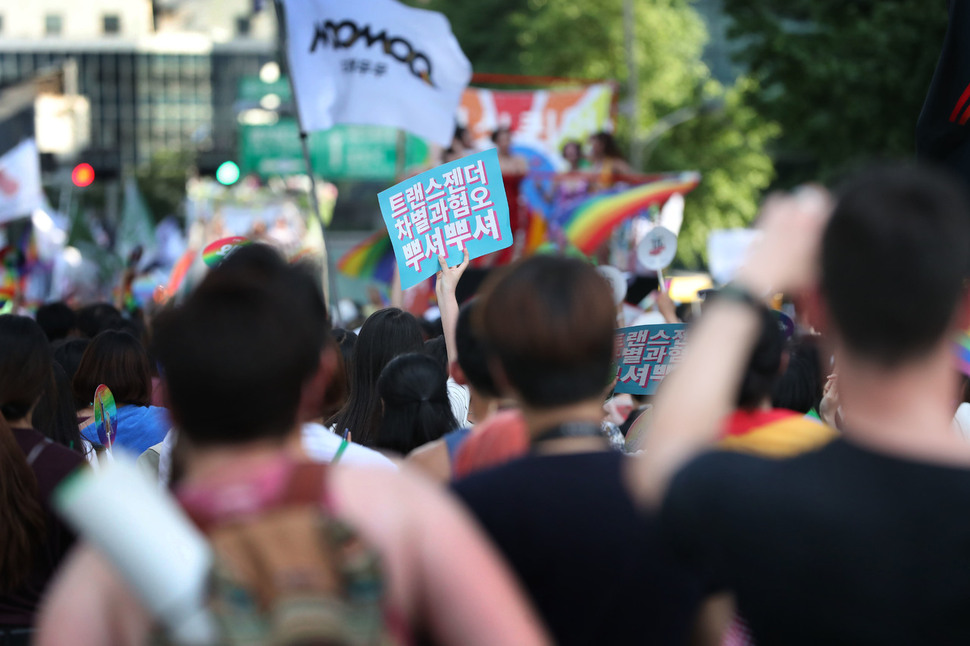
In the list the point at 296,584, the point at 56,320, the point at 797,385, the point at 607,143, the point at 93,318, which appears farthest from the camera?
the point at 607,143

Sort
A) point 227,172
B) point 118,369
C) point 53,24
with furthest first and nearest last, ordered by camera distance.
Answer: point 53,24
point 227,172
point 118,369

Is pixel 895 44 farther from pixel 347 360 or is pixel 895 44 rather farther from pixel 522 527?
pixel 522 527

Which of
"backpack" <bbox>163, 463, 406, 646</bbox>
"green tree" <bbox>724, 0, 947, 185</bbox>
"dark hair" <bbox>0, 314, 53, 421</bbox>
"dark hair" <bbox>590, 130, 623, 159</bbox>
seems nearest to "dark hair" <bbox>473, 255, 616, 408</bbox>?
"backpack" <bbox>163, 463, 406, 646</bbox>

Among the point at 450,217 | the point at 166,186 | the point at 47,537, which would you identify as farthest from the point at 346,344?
the point at 166,186

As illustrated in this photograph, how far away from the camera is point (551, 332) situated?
7.30 ft

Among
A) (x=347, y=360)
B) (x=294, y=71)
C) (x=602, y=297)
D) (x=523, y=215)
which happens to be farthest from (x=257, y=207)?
(x=602, y=297)

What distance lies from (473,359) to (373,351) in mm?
1668

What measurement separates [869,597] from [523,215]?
14752mm

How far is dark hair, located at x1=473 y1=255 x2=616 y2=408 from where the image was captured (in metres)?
2.23

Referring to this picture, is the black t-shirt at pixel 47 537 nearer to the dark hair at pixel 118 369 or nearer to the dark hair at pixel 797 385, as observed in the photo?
the dark hair at pixel 118 369

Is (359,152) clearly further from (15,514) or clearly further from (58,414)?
(15,514)

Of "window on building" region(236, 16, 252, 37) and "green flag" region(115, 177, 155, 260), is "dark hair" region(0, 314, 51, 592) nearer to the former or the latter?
"green flag" region(115, 177, 155, 260)

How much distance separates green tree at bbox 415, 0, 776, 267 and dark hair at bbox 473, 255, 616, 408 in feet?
101

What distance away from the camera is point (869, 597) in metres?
1.84
